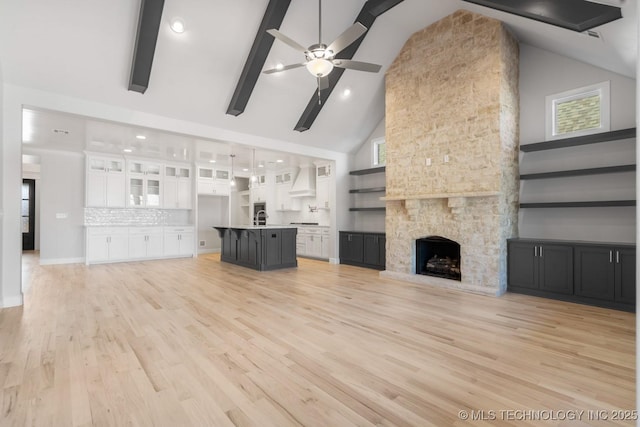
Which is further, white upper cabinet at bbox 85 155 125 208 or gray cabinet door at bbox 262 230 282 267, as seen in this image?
white upper cabinet at bbox 85 155 125 208

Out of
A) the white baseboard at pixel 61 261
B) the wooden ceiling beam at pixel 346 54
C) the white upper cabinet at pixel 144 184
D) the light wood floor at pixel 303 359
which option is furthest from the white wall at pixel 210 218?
the light wood floor at pixel 303 359

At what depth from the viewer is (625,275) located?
394 centimetres

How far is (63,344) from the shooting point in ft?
9.47

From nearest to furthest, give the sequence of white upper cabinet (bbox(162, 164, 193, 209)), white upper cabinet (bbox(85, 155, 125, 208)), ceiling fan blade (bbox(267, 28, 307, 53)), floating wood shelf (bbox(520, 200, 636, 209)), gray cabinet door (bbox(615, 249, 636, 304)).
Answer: ceiling fan blade (bbox(267, 28, 307, 53)) < gray cabinet door (bbox(615, 249, 636, 304)) < floating wood shelf (bbox(520, 200, 636, 209)) < white upper cabinet (bbox(85, 155, 125, 208)) < white upper cabinet (bbox(162, 164, 193, 209))

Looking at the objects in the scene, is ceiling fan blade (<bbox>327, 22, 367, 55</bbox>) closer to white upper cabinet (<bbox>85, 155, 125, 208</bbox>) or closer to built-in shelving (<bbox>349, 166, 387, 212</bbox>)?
built-in shelving (<bbox>349, 166, 387, 212</bbox>)

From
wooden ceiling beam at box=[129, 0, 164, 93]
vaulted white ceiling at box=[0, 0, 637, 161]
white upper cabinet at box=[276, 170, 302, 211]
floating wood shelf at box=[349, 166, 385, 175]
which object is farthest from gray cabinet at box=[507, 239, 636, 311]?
white upper cabinet at box=[276, 170, 302, 211]

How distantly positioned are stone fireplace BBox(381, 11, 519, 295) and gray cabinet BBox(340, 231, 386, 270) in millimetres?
742

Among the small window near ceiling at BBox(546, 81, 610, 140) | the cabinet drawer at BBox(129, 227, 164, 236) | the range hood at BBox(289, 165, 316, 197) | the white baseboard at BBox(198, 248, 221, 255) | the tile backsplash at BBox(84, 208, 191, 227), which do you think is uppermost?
the small window near ceiling at BBox(546, 81, 610, 140)

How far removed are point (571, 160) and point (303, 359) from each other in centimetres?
513

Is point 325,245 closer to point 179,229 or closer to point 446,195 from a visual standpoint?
point 446,195

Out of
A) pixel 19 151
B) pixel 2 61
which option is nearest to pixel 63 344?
pixel 19 151

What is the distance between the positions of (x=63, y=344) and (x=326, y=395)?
261 centimetres

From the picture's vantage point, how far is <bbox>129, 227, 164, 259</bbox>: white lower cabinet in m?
8.25

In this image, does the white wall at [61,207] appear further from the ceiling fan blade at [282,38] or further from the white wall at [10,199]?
the ceiling fan blade at [282,38]
